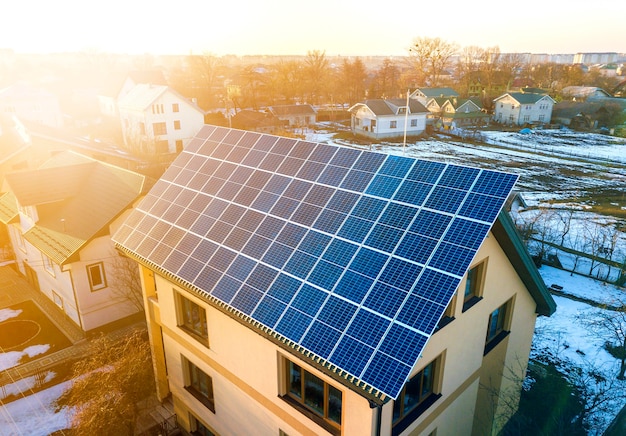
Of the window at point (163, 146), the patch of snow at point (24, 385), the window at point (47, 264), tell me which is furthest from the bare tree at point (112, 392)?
the window at point (163, 146)

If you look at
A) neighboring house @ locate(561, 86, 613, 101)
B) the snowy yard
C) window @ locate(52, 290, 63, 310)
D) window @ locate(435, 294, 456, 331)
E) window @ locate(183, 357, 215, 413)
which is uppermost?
window @ locate(435, 294, 456, 331)

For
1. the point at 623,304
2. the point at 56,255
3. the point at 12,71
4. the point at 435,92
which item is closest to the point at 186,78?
the point at 12,71

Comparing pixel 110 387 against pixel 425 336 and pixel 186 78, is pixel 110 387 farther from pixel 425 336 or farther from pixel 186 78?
pixel 186 78

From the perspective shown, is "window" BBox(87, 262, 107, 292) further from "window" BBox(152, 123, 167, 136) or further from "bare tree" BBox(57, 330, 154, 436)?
"window" BBox(152, 123, 167, 136)

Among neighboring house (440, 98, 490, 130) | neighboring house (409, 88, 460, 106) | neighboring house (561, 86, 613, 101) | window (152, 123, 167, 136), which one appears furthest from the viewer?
neighboring house (561, 86, 613, 101)

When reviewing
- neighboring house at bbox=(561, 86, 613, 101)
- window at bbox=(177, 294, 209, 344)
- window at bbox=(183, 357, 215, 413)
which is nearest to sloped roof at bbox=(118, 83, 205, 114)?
window at bbox=(177, 294, 209, 344)

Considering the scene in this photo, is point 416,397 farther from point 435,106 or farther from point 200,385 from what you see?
point 435,106
